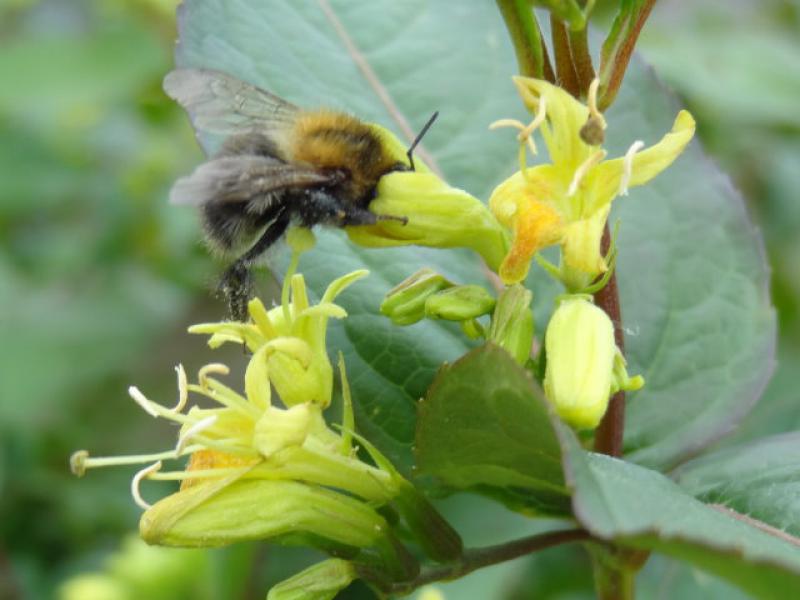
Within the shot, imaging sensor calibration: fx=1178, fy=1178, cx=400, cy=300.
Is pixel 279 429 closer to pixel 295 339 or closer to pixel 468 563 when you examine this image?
pixel 295 339

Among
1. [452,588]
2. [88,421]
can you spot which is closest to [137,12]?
[88,421]

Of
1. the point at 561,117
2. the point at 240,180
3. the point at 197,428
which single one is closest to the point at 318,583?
the point at 197,428

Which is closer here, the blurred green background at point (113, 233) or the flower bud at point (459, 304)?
the flower bud at point (459, 304)

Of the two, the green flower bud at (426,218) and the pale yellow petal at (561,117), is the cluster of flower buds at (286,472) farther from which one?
the pale yellow petal at (561,117)

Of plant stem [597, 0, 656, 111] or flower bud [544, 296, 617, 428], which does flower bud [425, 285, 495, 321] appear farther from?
plant stem [597, 0, 656, 111]

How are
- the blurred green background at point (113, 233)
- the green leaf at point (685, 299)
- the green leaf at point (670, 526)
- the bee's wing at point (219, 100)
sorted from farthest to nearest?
1. the blurred green background at point (113, 233)
2. the green leaf at point (685, 299)
3. the bee's wing at point (219, 100)
4. the green leaf at point (670, 526)

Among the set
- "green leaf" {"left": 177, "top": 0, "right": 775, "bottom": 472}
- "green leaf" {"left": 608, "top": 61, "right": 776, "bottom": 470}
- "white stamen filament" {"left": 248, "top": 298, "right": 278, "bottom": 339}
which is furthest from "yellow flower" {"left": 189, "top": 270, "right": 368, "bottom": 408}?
"green leaf" {"left": 608, "top": 61, "right": 776, "bottom": 470}

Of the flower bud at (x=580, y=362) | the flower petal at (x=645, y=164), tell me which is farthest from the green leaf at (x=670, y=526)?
the flower petal at (x=645, y=164)
